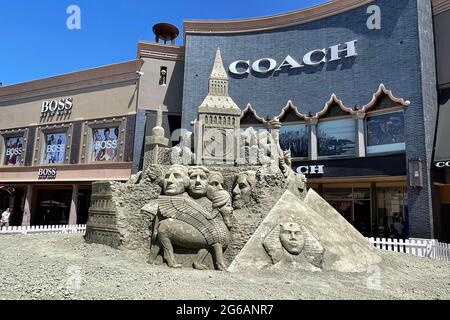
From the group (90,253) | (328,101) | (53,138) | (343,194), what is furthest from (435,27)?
(53,138)

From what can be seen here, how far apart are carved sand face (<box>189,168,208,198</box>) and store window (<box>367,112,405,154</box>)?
13362mm

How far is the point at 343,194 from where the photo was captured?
2127cm

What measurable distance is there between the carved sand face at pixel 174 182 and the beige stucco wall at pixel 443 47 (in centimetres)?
1617

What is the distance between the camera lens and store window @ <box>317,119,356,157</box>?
1967 centimetres

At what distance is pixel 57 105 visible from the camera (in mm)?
27250

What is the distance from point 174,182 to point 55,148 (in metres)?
22.4

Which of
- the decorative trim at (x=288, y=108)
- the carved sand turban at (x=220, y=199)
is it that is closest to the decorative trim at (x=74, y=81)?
the decorative trim at (x=288, y=108)

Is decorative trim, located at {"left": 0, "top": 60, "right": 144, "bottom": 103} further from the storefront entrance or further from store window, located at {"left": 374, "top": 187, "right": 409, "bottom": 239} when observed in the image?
store window, located at {"left": 374, "top": 187, "right": 409, "bottom": 239}

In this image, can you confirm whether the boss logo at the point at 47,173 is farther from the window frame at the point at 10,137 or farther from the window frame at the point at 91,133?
the window frame at the point at 91,133

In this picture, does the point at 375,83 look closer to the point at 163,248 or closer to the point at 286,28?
the point at 286,28

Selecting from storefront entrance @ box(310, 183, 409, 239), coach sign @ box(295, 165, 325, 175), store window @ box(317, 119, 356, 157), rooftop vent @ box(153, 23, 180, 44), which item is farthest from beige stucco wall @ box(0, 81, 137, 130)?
storefront entrance @ box(310, 183, 409, 239)

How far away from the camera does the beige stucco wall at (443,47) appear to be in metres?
17.9

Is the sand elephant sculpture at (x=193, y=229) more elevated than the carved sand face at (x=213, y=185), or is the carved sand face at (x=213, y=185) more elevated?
the carved sand face at (x=213, y=185)

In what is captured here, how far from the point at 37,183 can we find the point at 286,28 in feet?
72.8
